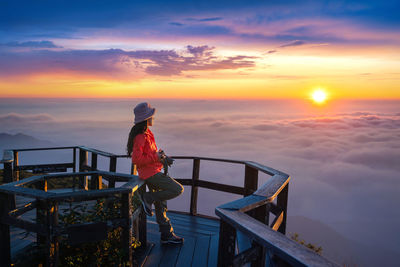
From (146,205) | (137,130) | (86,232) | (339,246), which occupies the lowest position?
(339,246)

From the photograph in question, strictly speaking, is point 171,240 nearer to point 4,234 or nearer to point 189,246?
point 189,246

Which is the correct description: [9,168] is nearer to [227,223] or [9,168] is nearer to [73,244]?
[73,244]

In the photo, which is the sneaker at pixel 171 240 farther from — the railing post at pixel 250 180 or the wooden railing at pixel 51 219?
the railing post at pixel 250 180

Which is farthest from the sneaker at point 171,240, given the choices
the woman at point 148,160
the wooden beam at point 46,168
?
the wooden beam at point 46,168

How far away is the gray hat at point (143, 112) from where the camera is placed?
4.29m

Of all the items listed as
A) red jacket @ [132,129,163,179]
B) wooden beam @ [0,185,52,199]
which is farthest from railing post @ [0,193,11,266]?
red jacket @ [132,129,163,179]

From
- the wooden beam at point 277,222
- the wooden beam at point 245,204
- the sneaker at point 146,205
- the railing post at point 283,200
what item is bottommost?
the sneaker at point 146,205

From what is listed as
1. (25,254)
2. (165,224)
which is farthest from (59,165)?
(25,254)

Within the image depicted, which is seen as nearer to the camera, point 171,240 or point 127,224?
point 127,224

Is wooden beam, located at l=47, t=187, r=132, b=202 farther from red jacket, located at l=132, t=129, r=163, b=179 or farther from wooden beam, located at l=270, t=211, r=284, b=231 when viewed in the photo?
wooden beam, located at l=270, t=211, r=284, b=231

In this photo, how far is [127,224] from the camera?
3.50 meters

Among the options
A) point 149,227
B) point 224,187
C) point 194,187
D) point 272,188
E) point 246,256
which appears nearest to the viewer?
point 246,256

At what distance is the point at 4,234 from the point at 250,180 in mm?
3425

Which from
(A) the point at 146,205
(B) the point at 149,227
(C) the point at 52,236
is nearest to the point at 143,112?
(A) the point at 146,205
